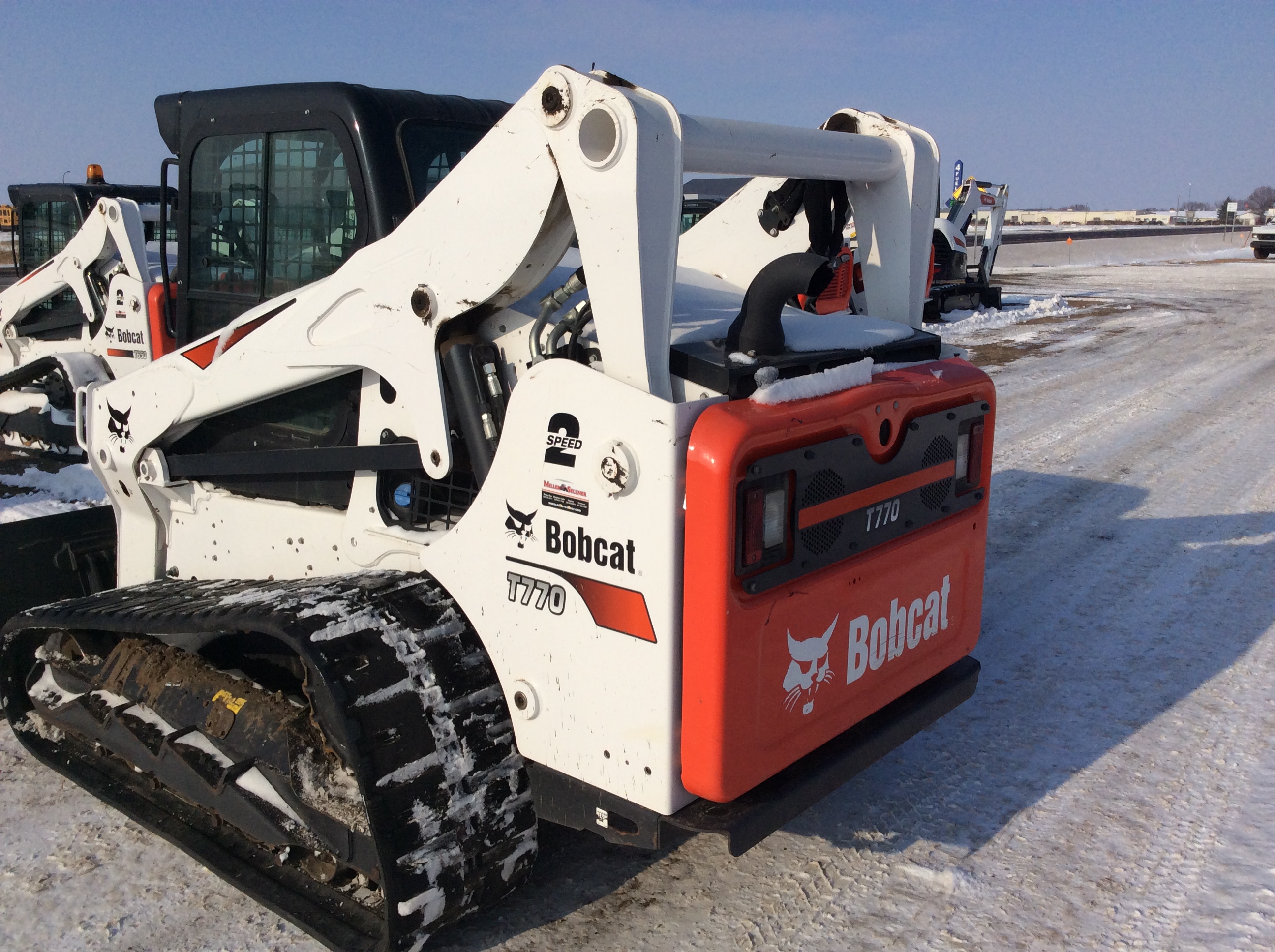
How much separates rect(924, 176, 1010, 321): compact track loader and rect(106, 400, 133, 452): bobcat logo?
15808 mm

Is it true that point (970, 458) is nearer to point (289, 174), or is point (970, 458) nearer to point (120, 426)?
point (289, 174)

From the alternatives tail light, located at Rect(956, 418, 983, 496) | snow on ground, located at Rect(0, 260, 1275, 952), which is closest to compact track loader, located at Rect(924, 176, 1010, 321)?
snow on ground, located at Rect(0, 260, 1275, 952)

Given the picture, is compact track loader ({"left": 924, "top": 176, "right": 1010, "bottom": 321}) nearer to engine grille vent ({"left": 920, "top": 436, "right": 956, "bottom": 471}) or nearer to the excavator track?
engine grille vent ({"left": 920, "top": 436, "right": 956, "bottom": 471})

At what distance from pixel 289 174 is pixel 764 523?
6.53 feet

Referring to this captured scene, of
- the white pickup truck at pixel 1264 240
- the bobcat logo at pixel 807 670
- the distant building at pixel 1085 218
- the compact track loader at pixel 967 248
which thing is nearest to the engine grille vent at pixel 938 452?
the bobcat logo at pixel 807 670

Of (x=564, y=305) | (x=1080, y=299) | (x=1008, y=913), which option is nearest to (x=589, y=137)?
(x=564, y=305)

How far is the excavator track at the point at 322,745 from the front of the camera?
2529mm

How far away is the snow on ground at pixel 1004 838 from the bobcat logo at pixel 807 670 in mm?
667

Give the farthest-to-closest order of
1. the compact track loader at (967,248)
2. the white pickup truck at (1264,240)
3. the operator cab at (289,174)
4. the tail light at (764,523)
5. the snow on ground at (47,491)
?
the white pickup truck at (1264,240) → the compact track loader at (967,248) → the snow on ground at (47,491) → the operator cab at (289,174) → the tail light at (764,523)

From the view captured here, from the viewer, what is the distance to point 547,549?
2.59m

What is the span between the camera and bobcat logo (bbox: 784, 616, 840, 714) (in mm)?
2607

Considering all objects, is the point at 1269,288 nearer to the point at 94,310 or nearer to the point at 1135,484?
the point at 1135,484

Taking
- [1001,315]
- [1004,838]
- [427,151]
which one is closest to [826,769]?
[1004,838]

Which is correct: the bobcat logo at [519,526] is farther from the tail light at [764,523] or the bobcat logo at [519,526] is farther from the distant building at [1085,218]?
the distant building at [1085,218]
